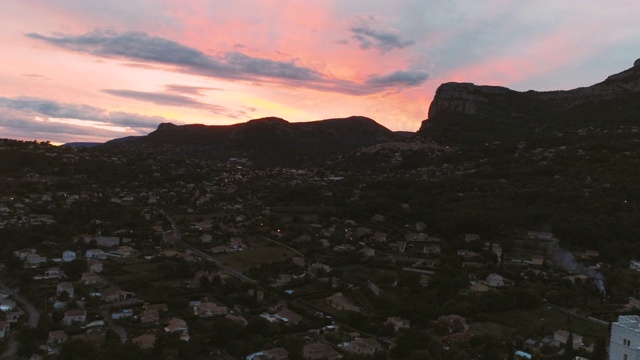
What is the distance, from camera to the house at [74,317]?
19812 millimetres

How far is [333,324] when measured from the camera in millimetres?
20953

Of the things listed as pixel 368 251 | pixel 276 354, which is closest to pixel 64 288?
pixel 276 354

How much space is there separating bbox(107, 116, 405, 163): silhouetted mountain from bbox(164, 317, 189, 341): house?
67174 mm

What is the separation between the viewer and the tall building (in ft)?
39.4

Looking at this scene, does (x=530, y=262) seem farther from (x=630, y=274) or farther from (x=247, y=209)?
(x=247, y=209)

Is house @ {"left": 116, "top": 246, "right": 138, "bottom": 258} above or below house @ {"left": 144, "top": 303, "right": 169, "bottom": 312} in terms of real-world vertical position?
above

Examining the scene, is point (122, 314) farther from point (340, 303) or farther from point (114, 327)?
point (340, 303)

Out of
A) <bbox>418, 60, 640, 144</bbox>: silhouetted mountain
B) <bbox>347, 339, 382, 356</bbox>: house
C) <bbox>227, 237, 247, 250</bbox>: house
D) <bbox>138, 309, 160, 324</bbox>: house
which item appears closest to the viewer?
<bbox>347, 339, 382, 356</bbox>: house

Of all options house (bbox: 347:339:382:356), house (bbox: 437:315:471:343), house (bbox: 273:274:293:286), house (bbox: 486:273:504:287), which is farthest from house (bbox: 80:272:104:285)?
house (bbox: 486:273:504:287)

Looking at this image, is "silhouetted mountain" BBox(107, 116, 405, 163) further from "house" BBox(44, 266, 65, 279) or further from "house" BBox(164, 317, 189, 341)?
"house" BBox(164, 317, 189, 341)

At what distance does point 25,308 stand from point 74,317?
2898 millimetres

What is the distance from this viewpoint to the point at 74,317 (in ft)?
65.6

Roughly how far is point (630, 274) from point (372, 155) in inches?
1880

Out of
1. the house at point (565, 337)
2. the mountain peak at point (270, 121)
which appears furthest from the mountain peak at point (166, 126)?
the house at point (565, 337)
